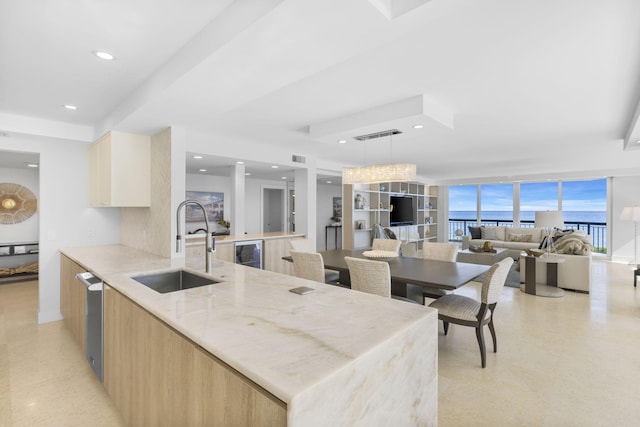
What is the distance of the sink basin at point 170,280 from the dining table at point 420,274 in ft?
4.73

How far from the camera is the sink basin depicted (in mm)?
2439

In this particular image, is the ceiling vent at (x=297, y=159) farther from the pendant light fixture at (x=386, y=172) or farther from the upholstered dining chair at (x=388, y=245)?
the upholstered dining chair at (x=388, y=245)

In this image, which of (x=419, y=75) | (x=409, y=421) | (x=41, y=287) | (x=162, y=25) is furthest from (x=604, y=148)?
(x=41, y=287)

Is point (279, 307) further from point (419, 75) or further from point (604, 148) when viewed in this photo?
point (604, 148)

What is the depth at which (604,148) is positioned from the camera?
5.59m

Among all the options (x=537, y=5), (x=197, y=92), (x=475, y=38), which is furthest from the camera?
(x=197, y=92)

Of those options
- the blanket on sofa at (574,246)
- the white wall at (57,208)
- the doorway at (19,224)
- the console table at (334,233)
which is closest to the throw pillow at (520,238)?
the blanket on sofa at (574,246)

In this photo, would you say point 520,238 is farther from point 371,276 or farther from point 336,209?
point 371,276

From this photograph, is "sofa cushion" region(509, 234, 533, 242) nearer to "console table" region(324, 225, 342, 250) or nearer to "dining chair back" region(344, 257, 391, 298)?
"console table" region(324, 225, 342, 250)

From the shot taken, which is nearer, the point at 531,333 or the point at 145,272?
the point at 145,272

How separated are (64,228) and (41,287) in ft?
2.37

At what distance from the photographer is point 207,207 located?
779 cm

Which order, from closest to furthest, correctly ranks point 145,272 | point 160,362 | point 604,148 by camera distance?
point 160,362
point 145,272
point 604,148

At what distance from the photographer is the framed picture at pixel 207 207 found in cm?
749
